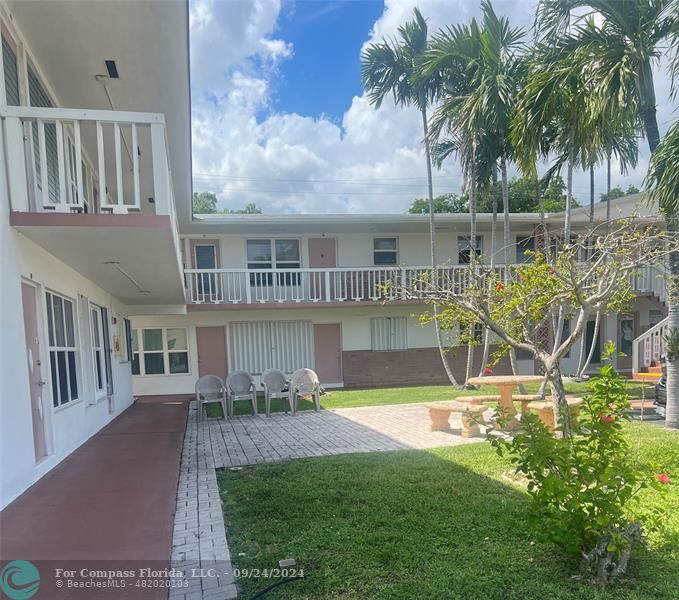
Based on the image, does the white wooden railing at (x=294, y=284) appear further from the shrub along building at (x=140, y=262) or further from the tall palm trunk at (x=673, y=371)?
the tall palm trunk at (x=673, y=371)

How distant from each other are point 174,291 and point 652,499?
8.97 metres

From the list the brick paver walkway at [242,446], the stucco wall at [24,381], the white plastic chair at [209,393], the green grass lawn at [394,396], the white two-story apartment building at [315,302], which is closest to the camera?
the brick paver walkway at [242,446]

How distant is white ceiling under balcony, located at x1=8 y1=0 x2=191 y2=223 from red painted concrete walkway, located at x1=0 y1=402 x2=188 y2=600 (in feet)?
16.7

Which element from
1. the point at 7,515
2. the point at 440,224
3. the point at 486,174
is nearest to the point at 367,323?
the point at 440,224

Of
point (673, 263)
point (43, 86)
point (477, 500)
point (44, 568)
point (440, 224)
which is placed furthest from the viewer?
point (440, 224)

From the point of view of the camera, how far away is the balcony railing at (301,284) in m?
13.8

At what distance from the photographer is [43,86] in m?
6.32

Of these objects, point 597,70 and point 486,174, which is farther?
point 486,174

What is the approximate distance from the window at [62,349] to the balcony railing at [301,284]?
6.81 metres

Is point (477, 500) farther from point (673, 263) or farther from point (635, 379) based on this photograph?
point (635, 379)

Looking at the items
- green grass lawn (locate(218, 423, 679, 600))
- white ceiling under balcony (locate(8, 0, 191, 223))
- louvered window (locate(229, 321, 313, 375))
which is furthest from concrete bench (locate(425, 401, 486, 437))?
louvered window (locate(229, 321, 313, 375))

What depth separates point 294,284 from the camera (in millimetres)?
14891

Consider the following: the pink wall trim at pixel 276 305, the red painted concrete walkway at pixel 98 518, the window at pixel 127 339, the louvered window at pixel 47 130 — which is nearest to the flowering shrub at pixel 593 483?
the red painted concrete walkway at pixel 98 518

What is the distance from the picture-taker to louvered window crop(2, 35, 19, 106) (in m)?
4.76
